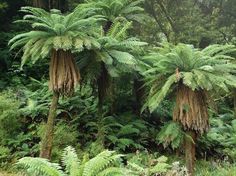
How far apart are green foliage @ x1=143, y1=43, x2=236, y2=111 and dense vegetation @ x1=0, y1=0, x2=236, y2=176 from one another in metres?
0.02

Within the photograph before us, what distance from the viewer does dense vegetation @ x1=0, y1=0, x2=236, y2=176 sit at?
29.0 feet

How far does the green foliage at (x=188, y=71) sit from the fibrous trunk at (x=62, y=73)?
1.84 metres

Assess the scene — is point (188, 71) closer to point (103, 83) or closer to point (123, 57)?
point (123, 57)

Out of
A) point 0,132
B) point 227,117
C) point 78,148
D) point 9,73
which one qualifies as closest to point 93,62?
point 78,148

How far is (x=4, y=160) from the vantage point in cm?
973

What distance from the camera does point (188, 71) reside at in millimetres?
9328

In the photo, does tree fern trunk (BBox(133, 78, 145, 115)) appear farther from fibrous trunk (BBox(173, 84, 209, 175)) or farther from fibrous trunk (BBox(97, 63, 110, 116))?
fibrous trunk (BBox(173, 84, 209, 175))

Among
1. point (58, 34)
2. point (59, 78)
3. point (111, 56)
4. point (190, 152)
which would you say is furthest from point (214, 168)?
point (58, 34)

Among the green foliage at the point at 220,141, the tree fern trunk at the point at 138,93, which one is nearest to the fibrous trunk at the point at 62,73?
the tree fern trunk at the point at 138,93

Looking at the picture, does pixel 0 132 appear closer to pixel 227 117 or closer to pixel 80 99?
pixel 80 99

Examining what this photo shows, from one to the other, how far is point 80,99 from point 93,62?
8.27 feet

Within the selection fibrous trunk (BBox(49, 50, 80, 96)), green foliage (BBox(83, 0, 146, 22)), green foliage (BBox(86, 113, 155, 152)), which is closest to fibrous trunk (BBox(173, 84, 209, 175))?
green foliage (BBox(86, 113, 155, 152))

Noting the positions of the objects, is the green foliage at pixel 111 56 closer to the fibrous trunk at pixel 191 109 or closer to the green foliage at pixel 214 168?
the fibrous trunk at pixel 191 109

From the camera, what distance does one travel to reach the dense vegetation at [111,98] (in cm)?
885
